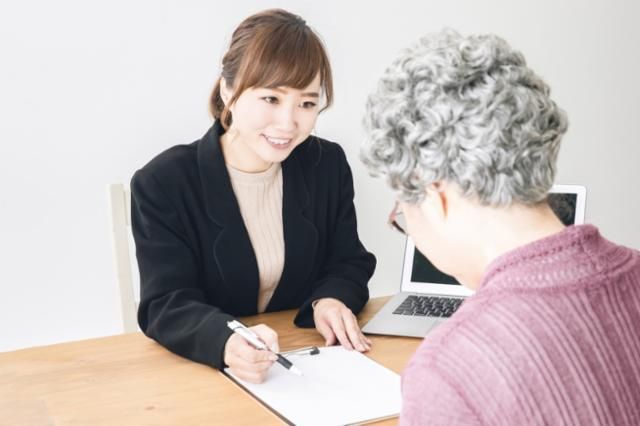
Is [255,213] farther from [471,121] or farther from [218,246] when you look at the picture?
[471,121]

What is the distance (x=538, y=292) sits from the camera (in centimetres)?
74

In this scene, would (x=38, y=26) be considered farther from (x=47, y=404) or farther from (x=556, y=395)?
(x=556, y=395)

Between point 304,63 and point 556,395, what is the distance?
1065 millimetres

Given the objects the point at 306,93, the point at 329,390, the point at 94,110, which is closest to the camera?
the point at 329,390

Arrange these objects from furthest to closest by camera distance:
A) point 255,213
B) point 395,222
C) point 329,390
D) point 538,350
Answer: point 255,213
point 329,390
point 395,222
point 538,350

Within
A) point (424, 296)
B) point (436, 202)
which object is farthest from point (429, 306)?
point (436, 202)

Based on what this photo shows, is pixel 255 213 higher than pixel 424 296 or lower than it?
higher

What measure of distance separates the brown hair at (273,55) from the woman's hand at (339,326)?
463 mm

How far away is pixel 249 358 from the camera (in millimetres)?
1315

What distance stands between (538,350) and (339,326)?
2.74 feet

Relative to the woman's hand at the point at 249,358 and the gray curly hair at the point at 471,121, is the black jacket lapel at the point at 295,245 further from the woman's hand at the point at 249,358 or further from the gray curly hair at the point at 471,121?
the gray curly hair at the point at 471,121

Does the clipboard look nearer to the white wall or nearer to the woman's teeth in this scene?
the woman's teeth

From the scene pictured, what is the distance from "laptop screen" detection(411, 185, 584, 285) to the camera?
1710 mm

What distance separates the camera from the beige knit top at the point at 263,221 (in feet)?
5.80
